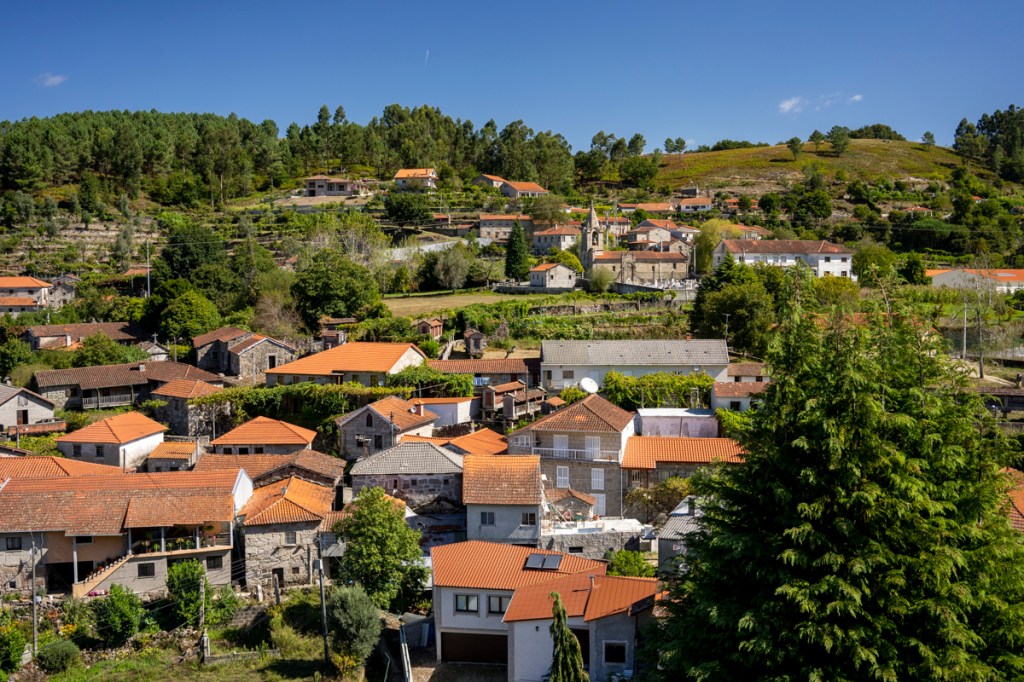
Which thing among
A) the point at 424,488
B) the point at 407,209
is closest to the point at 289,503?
the point at 424,488

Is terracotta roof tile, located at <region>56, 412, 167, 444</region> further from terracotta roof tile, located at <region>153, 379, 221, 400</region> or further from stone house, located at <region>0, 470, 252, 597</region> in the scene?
stone house, located at <region>0, 470, 252, 597</region>

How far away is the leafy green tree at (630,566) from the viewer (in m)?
20.4

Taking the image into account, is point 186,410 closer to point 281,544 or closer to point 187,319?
point 187,319

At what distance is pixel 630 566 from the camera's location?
67.3ft

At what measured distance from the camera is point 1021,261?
66.8 meters

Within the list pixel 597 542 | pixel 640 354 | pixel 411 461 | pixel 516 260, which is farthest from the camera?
pixel 516 260

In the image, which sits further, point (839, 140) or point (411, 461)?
point (839, 140)

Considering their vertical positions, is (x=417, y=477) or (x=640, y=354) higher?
(x=640, y=354)

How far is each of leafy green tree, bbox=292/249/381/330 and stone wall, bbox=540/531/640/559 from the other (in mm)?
26733

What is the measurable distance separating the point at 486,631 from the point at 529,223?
191 feet

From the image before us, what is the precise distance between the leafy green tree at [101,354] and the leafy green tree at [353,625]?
28.5m

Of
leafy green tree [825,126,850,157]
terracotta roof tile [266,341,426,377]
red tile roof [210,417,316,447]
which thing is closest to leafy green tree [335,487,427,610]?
red tile roof [210,417,316,447]

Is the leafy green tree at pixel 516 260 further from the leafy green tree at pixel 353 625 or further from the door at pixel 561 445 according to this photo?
the leafy green tree at pixel 353 625

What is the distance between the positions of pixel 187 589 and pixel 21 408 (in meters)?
19.7
